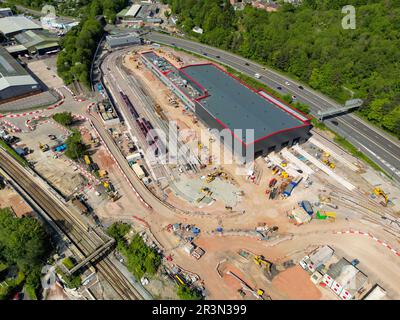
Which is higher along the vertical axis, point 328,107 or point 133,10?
point 133,10

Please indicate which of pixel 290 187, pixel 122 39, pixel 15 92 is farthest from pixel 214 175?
pixel 122 39

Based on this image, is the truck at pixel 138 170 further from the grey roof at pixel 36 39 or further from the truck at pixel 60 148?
the grey roof at pixel 36 39

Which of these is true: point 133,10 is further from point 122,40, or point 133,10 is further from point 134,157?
point 134,157

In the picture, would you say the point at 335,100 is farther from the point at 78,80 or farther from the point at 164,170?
the point at 78,80

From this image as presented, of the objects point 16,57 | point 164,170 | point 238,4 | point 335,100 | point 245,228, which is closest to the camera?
point 245,228

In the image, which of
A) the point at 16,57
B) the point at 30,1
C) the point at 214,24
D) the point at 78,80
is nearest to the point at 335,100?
the point at 214,24

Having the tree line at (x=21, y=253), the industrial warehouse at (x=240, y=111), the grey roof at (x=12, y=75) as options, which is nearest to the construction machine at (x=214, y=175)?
the industrial warehouse at (x=240, y=111)

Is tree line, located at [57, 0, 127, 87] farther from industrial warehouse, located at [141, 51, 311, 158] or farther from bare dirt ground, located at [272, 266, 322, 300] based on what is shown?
bare dirt ground, located at [272, 266, 322, 300]
